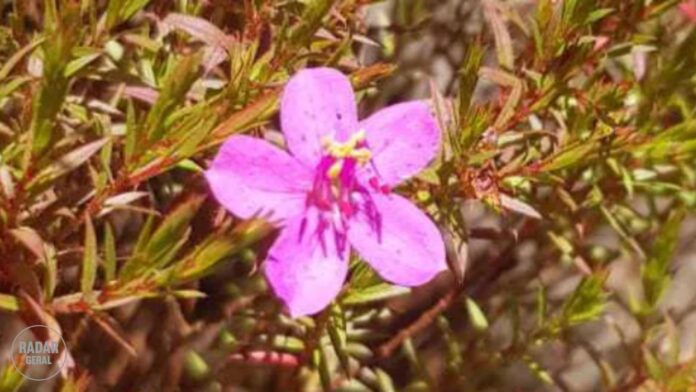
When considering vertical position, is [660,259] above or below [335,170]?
below

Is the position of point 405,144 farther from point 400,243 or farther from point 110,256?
point 110,256

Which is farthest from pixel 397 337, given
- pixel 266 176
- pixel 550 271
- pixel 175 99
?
pixel 175 99

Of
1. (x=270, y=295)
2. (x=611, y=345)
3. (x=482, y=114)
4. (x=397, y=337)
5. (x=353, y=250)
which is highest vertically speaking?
(x=482, y=114)

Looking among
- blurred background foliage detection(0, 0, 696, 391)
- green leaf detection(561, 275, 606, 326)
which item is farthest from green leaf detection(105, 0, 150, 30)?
green leaf detection(561, 275, 606, 326)

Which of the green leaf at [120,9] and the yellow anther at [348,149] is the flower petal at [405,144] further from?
the green leaf at [120,9]

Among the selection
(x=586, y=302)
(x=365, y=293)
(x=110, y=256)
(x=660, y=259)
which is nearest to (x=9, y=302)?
(x=110, y=256)

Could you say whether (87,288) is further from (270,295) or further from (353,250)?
(270,295)

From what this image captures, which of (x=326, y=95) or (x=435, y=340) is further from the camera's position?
(x=435, y=340)
